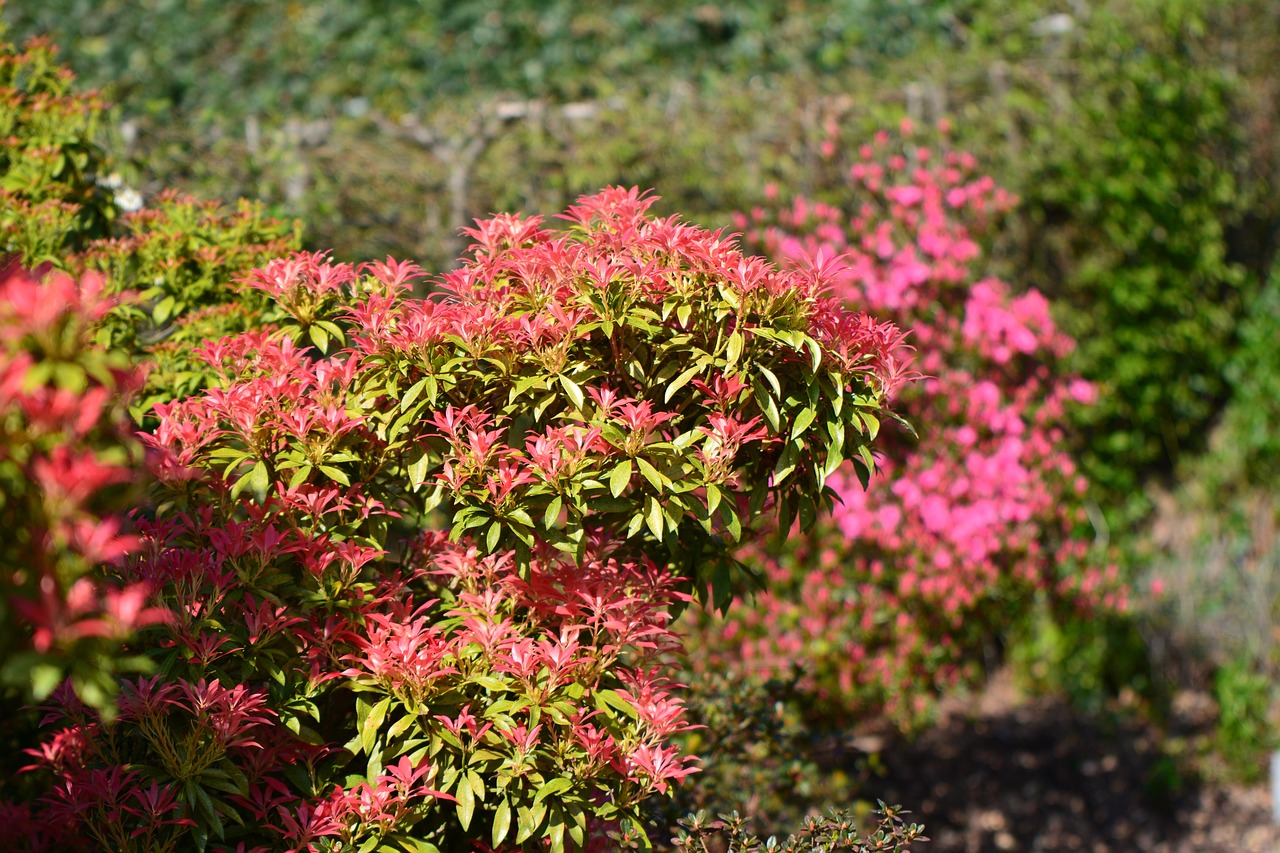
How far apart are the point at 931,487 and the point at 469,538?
307cm

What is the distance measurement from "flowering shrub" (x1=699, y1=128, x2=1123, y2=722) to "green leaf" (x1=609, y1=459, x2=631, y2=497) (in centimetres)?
253

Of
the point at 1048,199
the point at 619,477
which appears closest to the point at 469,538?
the point at 619,477

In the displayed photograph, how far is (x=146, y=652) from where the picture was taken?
202 cm

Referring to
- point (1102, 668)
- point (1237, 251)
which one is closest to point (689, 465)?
point (1102, 668)

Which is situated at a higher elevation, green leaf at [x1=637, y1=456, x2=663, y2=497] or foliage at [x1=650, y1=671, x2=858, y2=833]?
green leaf at [x1=637, y1=456, x2=663, y2=497]

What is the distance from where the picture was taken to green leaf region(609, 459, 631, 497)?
189 cm

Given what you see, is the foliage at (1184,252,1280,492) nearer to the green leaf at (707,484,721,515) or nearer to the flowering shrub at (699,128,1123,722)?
the flowering shrub at (699,128,1123,722)

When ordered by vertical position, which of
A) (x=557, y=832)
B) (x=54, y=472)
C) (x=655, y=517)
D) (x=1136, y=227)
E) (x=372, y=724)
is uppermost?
(x=54, y=472)

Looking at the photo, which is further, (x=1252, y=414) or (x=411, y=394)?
(x=1252, y=414)

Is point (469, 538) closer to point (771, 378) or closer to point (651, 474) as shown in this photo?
point (651, 474)

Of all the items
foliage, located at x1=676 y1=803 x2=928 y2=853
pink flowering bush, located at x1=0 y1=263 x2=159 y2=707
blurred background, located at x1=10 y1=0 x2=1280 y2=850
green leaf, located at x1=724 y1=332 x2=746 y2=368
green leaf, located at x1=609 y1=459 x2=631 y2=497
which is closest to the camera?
pink flowering bush, located at x1=0 y1=263 x2=159 y2=707

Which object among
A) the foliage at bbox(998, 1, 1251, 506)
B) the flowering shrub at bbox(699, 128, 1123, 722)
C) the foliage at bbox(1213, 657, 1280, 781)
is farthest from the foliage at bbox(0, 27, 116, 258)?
the foliage at bbox(1213, 657, 1280, 781)

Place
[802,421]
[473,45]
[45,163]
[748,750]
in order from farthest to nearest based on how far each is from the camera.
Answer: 1. [473,45]
2. [748,750]
3. [45,163]
4. [802,421]

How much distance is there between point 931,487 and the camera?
492 centimetres
